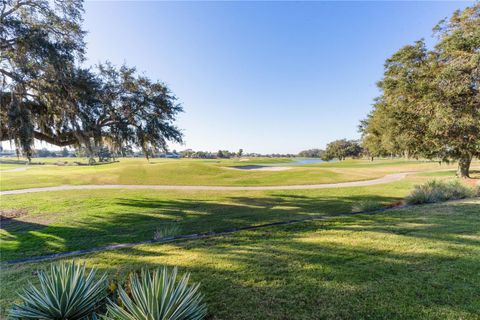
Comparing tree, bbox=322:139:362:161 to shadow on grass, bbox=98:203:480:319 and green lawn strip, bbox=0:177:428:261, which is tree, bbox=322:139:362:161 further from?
shadow on grass, bbox=98:203:480:319

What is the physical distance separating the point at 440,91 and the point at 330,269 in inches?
461

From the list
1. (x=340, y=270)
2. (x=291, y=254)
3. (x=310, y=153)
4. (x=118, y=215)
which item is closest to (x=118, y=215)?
(x=118, y=215)

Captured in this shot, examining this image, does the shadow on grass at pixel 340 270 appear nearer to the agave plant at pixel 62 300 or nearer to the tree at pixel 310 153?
the agave plant at pixel 62 300

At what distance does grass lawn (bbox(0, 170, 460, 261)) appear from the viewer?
21.9 feet

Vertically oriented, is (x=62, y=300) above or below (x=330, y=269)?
above

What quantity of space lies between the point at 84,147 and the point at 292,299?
11759 millimetres

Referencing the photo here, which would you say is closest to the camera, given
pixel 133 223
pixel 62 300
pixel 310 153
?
pixel 62 300

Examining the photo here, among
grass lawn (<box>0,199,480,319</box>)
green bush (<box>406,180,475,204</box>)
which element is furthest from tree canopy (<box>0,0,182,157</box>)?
green bush (<box>406,180,475,204</box>)

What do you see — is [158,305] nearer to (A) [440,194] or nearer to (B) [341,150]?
(A) [440,194]

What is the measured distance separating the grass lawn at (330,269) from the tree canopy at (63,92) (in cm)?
662

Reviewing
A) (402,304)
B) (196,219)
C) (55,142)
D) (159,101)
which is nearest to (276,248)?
(402,304)

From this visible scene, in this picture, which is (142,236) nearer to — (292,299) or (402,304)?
(292,299)

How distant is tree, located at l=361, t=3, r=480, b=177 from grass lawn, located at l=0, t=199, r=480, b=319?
6.80 metres

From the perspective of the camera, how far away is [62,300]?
2.37m
